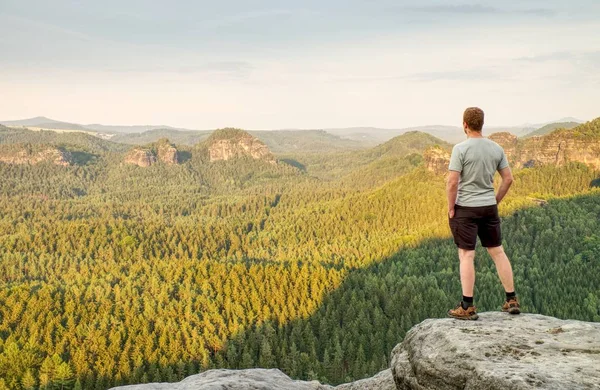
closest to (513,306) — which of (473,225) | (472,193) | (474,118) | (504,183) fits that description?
(473,225)

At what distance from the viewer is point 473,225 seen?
14.4 meters

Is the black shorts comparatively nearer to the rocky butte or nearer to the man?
the man

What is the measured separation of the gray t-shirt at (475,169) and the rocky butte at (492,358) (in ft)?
13.0

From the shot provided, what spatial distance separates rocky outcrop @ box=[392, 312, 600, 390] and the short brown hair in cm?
628

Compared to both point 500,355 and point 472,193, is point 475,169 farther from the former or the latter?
point 500,355

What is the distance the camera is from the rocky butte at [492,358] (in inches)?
420

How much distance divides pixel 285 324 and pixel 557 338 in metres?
106

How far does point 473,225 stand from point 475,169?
70.9 inches

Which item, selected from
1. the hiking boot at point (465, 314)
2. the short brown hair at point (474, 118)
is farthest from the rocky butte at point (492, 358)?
the short brown hair at point (474, 118)

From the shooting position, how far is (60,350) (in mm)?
100125

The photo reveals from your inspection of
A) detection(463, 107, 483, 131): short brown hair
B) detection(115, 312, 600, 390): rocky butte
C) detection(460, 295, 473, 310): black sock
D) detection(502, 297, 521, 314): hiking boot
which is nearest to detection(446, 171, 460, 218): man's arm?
detection(463, 107, 483, 131): short brown hair

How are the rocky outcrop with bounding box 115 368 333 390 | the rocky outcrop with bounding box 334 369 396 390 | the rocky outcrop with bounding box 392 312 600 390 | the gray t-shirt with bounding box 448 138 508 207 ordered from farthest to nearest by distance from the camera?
the rocky outcrop with bounding box 334 369 396 390, the rocky outcrop with bounding box 115 368 333 390, the gray t-shirt with bounding box 448 138 508 207, the rocky outcrop with bounding box 392 312 600 390

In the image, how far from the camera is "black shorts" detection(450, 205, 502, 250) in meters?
14.3

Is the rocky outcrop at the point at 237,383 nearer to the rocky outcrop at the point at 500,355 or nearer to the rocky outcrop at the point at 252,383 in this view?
the rocky outcrop at the point at 252,383
